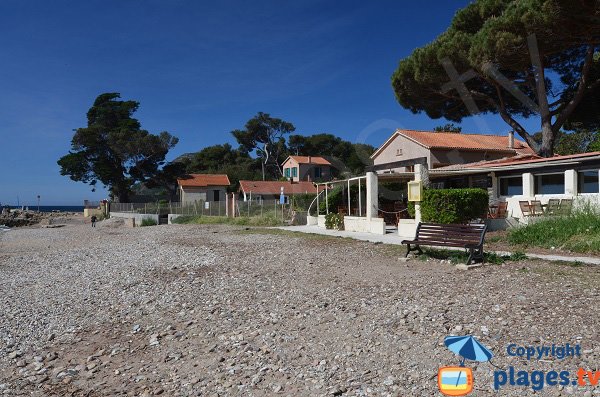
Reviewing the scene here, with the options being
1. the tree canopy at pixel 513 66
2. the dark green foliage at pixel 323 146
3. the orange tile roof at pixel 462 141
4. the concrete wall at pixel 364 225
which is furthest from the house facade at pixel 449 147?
the dark green foliage at pixel 323 146

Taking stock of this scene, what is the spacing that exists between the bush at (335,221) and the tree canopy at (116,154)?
42547mm

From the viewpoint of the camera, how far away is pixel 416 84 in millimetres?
24141

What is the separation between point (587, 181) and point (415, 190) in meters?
6.64

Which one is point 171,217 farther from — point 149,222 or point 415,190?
point 415,190

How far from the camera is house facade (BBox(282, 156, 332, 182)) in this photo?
5706 centimetres

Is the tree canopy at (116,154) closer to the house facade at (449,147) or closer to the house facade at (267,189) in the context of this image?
the house facade at (267,189)

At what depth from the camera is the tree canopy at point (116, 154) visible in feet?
189

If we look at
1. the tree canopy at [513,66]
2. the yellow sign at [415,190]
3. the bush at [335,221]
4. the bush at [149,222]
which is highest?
the tree canopy at [513,66]

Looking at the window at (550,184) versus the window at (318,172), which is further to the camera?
the window at (318,172)

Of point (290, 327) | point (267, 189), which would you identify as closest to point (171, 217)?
point (267, 189)

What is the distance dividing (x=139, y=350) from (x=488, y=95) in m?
23.7

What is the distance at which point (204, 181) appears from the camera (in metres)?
57.3

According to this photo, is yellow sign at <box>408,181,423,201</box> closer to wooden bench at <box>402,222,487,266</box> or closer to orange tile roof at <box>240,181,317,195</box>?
wooden bench at <box>402,222,487,266</box>

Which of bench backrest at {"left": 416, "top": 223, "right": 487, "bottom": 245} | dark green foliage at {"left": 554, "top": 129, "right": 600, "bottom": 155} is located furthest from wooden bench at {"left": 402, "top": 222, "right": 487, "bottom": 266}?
dark green foliage at {"left": 554, "top": 129, "right": 600, "bottom": 155}
